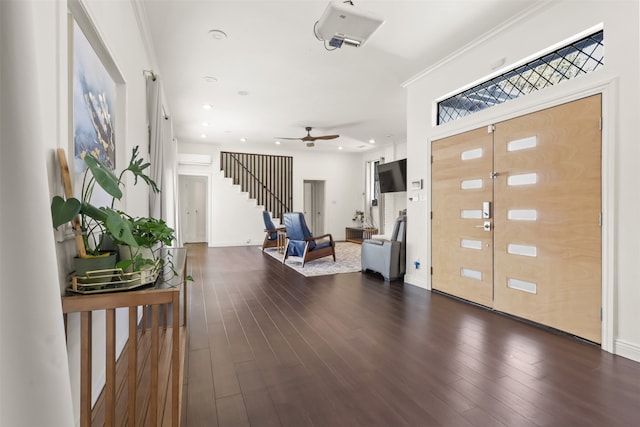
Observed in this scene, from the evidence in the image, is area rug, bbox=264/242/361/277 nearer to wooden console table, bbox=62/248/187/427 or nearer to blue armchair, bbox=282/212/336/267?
blue armchair, bbox=282/212/336/267

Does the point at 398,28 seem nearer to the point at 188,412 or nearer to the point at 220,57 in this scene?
the point at 220,57

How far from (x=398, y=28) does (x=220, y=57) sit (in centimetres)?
215

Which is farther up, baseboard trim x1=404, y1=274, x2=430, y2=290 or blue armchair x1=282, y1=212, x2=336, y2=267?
blue armchair x1=282, y1=212, x2=336, y2=267

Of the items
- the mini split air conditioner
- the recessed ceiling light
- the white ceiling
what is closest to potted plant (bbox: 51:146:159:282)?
the mini split air conditioner

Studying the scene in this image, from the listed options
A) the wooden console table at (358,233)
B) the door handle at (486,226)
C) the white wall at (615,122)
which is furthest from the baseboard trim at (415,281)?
the wooden console table at (358,233)

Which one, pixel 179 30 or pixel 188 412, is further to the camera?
pixel 179 30

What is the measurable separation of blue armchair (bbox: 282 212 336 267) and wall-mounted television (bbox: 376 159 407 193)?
2.14m

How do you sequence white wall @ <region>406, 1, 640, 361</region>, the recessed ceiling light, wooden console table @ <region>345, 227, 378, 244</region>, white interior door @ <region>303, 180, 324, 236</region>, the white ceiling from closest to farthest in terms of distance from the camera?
white wall @ <region>406, 1, 640, 361</region> → the white ceiling → the recessed ceiling light → wooden console table @ <region>345, 227, 378, 244</region> → white interior door @ <region>303, 180, 324, 236</region>

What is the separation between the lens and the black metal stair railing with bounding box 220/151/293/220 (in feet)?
29.9

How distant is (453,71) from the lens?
385cm

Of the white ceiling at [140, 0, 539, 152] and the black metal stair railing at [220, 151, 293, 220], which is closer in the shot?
the white ceiling at [140, 0, 539, 152]

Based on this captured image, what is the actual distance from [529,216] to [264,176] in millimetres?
7523

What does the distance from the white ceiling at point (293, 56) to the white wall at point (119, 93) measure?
693 mm

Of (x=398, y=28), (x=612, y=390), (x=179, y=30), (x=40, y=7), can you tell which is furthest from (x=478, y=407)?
(x=179, y=30)
